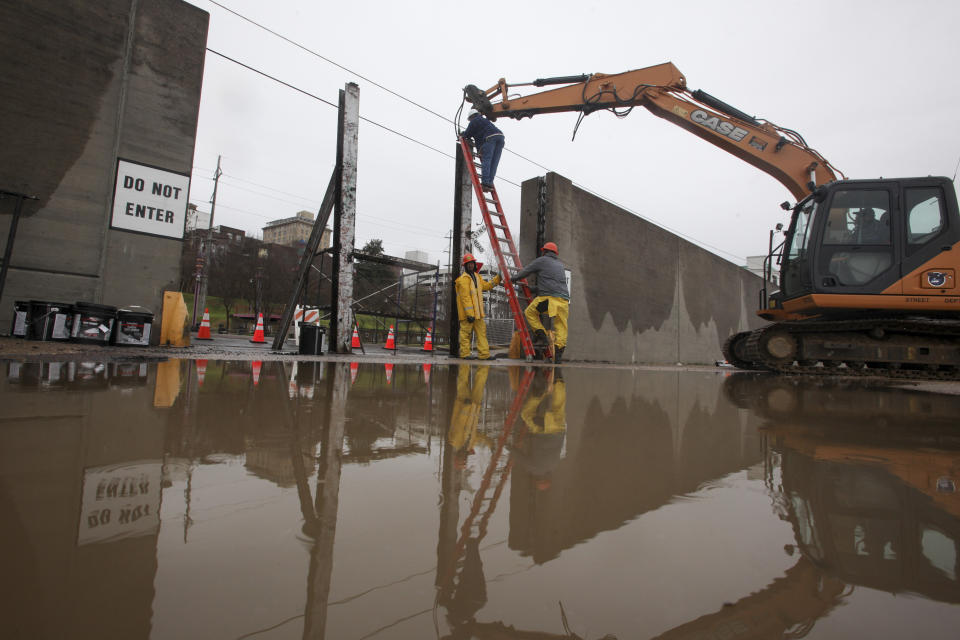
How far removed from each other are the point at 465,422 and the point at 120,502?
1.40 metres

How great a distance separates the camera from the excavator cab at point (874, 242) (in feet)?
18.6

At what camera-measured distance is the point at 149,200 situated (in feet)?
21.7

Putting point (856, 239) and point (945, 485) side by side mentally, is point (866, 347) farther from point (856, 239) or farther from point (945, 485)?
point (945, 485)

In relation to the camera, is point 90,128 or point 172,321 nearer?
point 90,128

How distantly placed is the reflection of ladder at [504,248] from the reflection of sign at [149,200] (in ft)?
15.2

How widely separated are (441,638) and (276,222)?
6716 centimetres

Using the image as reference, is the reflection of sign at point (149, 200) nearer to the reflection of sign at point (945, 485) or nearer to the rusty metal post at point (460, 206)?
the rusty metal post at point (460, 206)

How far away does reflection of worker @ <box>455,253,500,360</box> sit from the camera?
24.0 ft

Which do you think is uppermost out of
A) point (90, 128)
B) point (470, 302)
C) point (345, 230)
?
point (90, 128)

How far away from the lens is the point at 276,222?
200 feet

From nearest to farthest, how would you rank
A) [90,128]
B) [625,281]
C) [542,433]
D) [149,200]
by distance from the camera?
1. [542,433]
2. [90,128]
3. [149,200]
4. [625,281]

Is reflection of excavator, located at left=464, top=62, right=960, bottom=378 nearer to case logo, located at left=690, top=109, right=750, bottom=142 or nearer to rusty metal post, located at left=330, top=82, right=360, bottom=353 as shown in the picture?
case logo, located at left=690, top=109, right=750, bottom=142

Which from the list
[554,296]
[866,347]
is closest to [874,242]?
[866,347]

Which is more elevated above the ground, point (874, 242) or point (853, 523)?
point (874, 242)
